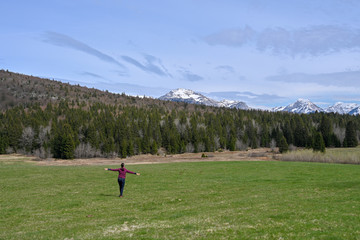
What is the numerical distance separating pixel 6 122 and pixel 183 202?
503 feet

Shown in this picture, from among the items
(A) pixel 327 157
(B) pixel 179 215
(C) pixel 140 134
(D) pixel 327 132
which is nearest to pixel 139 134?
(C) pixel 140 134

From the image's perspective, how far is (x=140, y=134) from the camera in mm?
150125

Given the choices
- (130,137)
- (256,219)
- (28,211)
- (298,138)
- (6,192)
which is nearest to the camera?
(256,219)

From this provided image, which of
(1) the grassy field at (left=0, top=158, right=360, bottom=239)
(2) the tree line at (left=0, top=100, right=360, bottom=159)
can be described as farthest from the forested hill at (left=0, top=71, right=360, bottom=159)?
(1) the grassy field at (left=0, top=158, right=360, bottom=239)

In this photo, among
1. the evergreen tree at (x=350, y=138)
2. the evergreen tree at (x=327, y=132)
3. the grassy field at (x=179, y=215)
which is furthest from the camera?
the evergreen tree at (x=327, y=132)

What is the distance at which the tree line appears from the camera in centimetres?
12838

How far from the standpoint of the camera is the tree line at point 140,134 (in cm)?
12838

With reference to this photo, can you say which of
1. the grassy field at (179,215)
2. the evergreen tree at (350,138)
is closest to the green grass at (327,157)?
the grassy field at (179,215)

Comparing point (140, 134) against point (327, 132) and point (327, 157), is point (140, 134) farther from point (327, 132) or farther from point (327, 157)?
point (327, 132)

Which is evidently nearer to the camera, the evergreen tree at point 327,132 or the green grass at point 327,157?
→ the green grass at point 327,157

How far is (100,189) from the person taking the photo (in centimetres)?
3259

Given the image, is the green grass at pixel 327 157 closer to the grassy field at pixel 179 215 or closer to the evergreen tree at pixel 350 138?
the grassy field at pixel 179 215

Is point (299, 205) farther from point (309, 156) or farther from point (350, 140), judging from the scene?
point (350, 140)

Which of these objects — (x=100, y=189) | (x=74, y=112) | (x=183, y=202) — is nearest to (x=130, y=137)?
(x=74, y=112)
